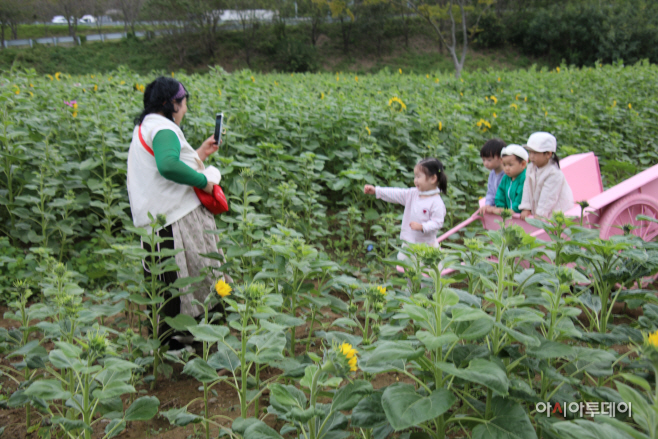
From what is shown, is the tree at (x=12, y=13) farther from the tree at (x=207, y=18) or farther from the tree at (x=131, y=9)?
the tree at (x=207, y=18)

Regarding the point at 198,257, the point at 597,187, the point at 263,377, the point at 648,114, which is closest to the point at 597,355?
the point at 263,377


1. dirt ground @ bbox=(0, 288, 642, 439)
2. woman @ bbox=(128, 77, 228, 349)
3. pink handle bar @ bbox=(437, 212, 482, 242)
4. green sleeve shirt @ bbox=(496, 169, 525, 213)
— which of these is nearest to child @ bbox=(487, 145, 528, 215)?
green sleeve shirt @ bbox=(496, 169, 525, 213)

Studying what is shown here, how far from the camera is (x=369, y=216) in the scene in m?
4.69

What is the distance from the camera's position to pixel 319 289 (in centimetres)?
246

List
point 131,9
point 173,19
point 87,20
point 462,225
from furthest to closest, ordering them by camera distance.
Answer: point 87,20 → point 131,9 → point 173,19 → point 462,225

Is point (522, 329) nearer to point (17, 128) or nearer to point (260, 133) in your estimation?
point (260, 133)

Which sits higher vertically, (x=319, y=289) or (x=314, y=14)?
(x=314, y=14)

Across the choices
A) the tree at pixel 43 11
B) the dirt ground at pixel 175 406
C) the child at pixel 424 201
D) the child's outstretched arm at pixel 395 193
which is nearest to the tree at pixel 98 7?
the tree at pixel 43 11

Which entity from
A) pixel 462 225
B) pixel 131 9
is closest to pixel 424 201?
pixel 462 225

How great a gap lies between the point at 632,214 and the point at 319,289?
2209 mm

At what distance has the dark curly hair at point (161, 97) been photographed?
276cm

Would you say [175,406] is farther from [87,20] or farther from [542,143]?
[87,20]

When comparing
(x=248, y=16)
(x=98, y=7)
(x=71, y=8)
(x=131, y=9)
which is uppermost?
(x=98, y=7)

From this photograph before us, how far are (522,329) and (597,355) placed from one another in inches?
9.4
